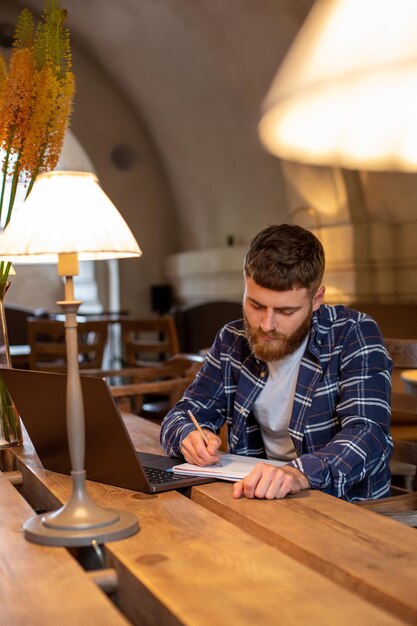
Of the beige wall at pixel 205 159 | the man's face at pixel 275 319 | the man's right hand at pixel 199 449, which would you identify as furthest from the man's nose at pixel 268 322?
the beige wall at pixel 205 159

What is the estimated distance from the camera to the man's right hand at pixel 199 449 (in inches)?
74.8

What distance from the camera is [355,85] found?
635 centimetres

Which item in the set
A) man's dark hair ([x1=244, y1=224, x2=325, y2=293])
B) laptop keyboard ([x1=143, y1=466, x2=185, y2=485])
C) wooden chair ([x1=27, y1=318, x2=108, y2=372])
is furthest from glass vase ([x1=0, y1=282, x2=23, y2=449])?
wooden chair ([x1=27, y1=318, x2=108, y2=372])

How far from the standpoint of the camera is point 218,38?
25.1ft

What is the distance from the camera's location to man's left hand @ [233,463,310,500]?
164cm

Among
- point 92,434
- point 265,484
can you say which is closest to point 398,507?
point 265,484

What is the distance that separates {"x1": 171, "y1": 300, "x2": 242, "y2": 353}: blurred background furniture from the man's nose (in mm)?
5948

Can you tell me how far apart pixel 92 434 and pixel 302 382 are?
58 cm

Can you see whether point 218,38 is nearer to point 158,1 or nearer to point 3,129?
point 158,1

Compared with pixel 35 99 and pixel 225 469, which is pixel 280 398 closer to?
pixel 225 469

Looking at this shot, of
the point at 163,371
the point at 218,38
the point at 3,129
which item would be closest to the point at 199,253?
the point at 218,38

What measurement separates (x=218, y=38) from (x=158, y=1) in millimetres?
718

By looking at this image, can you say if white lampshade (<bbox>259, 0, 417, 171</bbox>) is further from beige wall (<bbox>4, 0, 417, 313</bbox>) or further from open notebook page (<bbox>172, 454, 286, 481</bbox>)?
open notebook page (<bbox>172, 454, 286, 481</bbox>)

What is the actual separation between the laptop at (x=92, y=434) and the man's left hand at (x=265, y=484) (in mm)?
149
